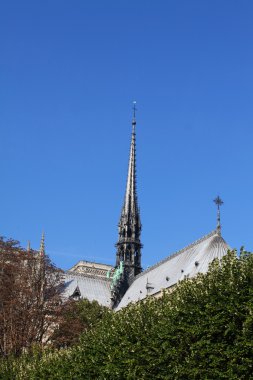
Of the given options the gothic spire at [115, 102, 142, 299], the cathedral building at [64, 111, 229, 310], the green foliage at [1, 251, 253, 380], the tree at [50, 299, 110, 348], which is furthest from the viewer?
the gothic spire at [115, 102, 142, 299]

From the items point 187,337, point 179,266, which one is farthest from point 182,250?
point 187,337

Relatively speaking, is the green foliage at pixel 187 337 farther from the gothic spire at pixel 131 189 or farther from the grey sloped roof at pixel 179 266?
the gothic spire at pixel 131 189

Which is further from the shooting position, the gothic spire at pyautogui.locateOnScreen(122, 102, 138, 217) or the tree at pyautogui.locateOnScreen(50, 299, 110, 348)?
the gothic spire at pyautogui.locateOnScreen(122, 102, 138, 217)

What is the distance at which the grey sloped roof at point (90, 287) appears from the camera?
111175 mm

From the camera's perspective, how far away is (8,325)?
65000mm

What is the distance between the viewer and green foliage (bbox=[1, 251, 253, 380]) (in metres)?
30.5

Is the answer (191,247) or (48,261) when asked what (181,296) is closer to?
(48,261)

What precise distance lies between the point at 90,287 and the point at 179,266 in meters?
31.6

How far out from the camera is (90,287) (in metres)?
115

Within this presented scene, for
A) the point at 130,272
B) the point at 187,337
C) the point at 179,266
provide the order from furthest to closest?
the point at 130,272
the point at 179,266
the point at 187,337

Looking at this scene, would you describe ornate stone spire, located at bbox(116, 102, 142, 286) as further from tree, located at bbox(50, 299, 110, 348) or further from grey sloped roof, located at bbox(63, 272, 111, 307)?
tree, located at bbox(50, 299, 110, 348)

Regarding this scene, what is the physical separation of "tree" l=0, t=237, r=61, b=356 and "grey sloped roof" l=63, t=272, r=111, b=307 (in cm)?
3933

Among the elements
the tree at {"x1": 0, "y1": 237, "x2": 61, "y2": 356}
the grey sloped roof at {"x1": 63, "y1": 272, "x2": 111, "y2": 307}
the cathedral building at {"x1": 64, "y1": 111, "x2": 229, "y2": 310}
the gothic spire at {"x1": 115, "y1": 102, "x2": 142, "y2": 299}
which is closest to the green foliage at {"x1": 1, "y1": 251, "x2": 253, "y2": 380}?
the tree at {"x1": 0, "y1": 237, "x2": 61, "y2": 356}

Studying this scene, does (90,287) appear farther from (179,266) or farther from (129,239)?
(179,266)
